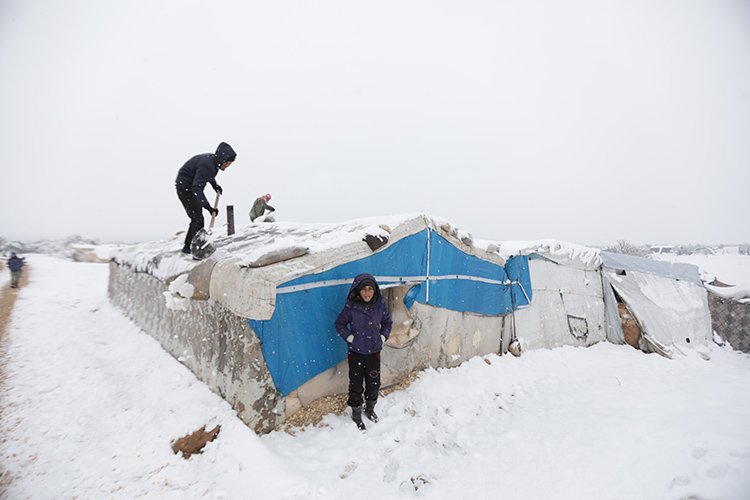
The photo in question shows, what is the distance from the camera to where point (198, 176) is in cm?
562

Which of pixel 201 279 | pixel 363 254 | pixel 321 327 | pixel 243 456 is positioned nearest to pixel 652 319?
pixel 363 254

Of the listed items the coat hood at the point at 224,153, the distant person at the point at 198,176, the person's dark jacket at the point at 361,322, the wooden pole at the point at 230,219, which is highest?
the coat hood at the point at 224,153

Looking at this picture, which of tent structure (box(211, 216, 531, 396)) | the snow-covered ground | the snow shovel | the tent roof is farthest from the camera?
the tent roof

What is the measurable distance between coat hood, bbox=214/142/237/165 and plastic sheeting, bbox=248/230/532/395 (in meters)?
3.18

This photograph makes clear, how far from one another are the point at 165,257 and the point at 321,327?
4.36 metres

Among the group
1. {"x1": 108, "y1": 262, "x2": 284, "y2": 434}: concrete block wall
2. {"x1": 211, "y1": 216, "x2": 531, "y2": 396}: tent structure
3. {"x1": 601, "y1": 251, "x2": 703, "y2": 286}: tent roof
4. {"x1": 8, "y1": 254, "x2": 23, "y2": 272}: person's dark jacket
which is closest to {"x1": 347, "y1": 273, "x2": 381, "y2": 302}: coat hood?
{"x1": 211, "y1": 216, "x2": 531, "y2": 396}: tent structure

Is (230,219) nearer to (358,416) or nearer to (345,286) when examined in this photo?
(345,286)

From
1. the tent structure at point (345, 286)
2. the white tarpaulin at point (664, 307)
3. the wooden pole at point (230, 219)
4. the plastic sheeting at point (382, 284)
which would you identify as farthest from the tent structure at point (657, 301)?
the wooden pole at point (230, 219)

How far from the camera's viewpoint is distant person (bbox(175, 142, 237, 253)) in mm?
5695

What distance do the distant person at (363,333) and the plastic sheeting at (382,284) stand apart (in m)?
0.45

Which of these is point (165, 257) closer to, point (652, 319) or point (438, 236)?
point (438, 236)

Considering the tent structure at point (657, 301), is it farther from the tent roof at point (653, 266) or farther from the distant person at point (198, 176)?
the distant person at point (198, 176)

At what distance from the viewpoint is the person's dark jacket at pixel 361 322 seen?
4.08m

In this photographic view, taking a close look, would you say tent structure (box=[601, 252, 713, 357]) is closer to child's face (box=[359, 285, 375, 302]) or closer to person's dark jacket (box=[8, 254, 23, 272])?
child's face (box=[359, 285, 375, 302])
